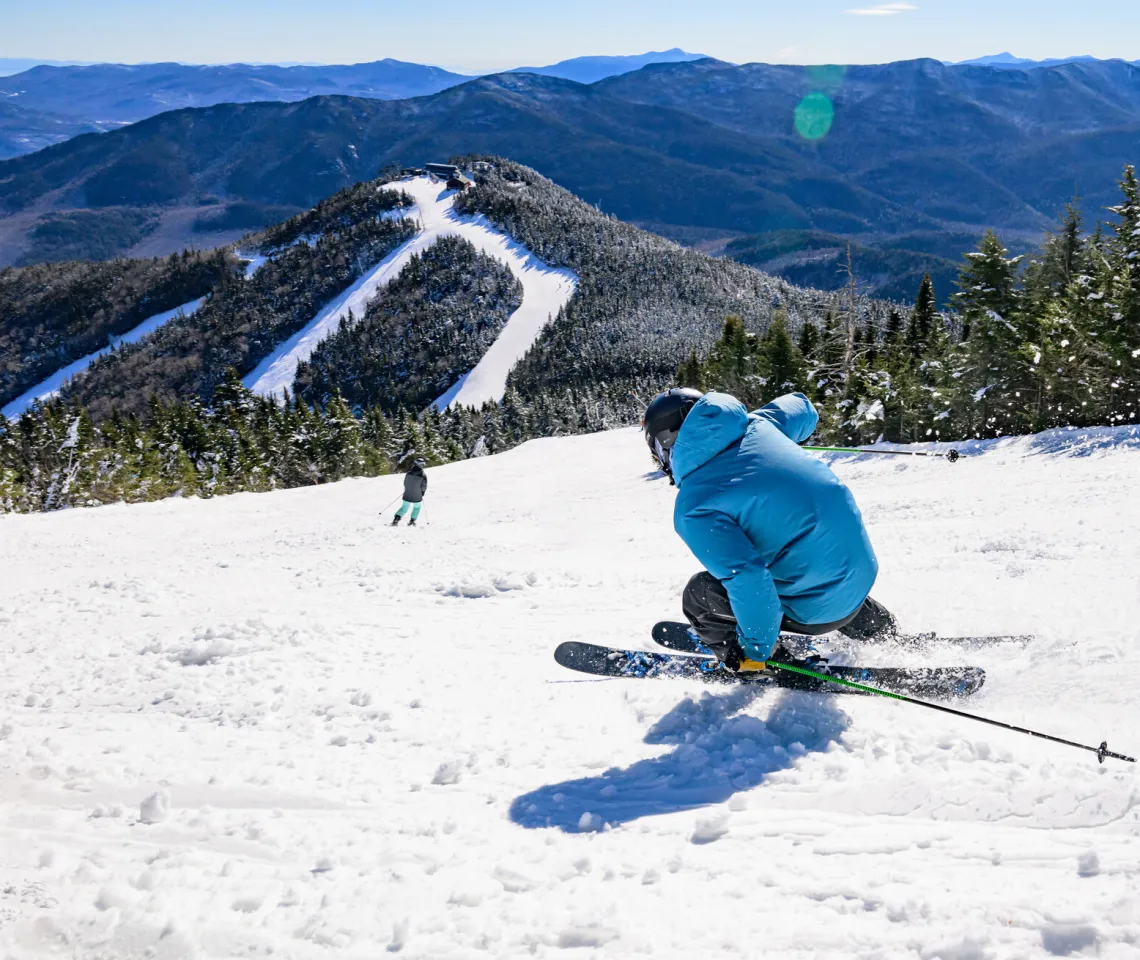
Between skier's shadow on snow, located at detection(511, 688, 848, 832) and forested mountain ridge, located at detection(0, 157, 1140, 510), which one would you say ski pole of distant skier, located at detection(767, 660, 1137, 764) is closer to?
skier's shadow on snow, located at detection(511, 688, 848, 832)

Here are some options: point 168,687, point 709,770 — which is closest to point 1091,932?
point 709,770

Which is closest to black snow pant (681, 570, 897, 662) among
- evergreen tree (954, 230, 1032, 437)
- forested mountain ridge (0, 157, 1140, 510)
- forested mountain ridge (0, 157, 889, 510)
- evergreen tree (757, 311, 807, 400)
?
forested mountain ridge (0, 157, 1140, 510)

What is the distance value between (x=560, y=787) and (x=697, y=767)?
30.7 inches

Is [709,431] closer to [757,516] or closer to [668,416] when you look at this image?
[668,416]

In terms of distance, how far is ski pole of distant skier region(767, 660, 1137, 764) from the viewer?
10.8 ft

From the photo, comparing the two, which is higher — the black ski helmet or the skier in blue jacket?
the black ski helmet

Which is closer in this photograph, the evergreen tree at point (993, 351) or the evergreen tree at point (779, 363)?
the evergreen tree at point (993, 351)

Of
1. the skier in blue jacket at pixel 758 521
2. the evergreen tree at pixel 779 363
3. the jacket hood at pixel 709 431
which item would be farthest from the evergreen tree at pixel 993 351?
the jacket hood at pixel 709 431

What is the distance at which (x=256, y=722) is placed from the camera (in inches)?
213

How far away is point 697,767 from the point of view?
407 centimetres

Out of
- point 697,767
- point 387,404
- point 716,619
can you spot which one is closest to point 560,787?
point 697,767

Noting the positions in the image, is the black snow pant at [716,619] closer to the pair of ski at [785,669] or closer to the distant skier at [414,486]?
the pair of ski at [785,669]

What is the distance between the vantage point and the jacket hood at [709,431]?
4.12 m

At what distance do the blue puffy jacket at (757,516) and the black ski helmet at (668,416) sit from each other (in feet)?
0.57
